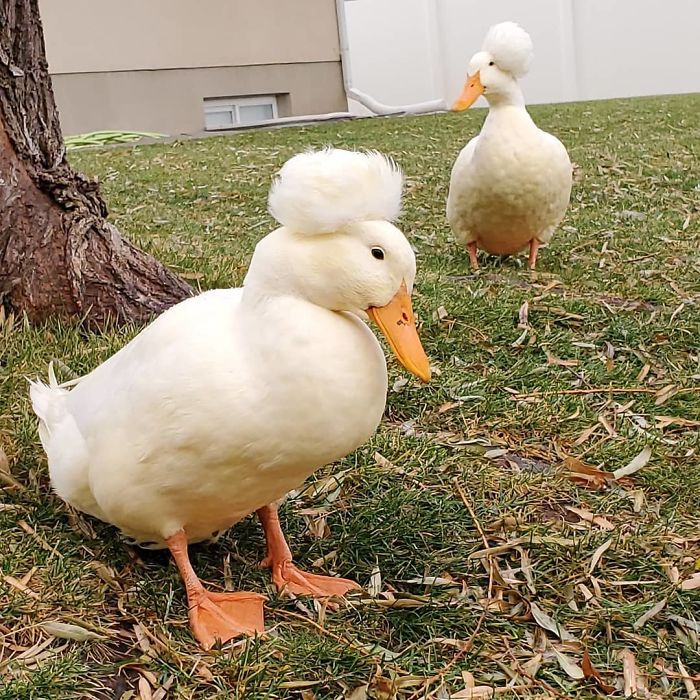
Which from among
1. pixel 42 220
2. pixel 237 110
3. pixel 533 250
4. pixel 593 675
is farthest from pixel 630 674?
pixel 237 110

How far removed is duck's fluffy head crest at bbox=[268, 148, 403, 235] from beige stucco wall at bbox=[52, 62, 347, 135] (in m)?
10.5

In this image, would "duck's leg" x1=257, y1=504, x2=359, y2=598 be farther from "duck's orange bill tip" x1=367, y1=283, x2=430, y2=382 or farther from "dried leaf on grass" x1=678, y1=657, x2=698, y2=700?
"dried leaf on grass" x1=678, y1=657, x2=698, y2=700

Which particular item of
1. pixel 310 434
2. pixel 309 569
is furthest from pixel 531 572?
pixel 310 434

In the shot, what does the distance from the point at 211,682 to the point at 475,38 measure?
1831 cm

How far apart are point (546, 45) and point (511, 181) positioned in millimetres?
15232

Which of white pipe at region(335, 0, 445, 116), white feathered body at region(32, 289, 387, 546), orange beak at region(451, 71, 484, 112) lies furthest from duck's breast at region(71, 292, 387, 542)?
white pipe at region(335, 0, 445, 116)

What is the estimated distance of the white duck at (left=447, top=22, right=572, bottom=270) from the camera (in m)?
4.45

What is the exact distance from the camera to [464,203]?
4629 mm

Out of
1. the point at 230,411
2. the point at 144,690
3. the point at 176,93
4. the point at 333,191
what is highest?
the point at 176,93

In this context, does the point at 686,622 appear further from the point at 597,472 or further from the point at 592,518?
the point at 597,472

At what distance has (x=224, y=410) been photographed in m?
1.73

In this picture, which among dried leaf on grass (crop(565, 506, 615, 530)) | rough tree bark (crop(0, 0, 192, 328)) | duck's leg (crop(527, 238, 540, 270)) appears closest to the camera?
dried leaf on grass (crop(565, 506, 615, 530))

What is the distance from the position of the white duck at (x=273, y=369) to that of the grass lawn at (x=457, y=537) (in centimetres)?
18

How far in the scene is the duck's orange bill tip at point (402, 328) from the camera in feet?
5.93
